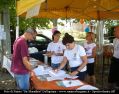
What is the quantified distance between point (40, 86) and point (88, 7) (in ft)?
22.3

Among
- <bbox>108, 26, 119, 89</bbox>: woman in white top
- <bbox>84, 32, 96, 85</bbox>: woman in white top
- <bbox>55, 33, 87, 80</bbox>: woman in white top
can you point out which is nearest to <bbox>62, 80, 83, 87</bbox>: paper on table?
<bbox>55, 33, 87, 80</bbox>: woman in white top

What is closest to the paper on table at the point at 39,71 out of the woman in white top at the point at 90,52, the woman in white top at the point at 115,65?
the woman in white top at the point at 90,52

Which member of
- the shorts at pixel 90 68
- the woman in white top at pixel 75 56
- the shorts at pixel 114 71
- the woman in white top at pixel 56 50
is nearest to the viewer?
the woman in white top at pixel 75 56

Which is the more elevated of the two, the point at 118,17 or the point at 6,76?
the point at 118,17

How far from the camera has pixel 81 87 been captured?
5945mm

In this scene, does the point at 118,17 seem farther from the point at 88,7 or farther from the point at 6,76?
the point at 6,76

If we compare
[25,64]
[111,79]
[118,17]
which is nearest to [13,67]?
[25,64]

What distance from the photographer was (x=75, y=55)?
285 inches

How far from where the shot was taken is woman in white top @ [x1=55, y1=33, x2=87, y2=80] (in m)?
7.12

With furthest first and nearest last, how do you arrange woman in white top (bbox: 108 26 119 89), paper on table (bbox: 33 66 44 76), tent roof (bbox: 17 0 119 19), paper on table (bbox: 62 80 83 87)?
tent roof (bbox: 17 0 119 19), woman in white top (bbox: 108 26 119 89), paper on table (bbox: 33 66 44 76), paper on table (bbox: 62 80 83 87)

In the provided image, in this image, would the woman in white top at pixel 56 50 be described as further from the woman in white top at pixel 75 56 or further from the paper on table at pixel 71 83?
the paper on table at pixel 71 83

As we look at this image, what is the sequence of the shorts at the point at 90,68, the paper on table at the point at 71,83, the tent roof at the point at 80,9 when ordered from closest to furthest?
the paper on table at the point at 71,83 < the shorts at the point at 90,68 < the tent roof at the point at 80,9

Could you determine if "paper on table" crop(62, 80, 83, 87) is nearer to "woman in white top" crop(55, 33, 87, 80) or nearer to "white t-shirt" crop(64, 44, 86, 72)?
"woman in white top" crop(55, 33, 87, 80)

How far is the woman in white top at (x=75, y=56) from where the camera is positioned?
7123 millimetres
